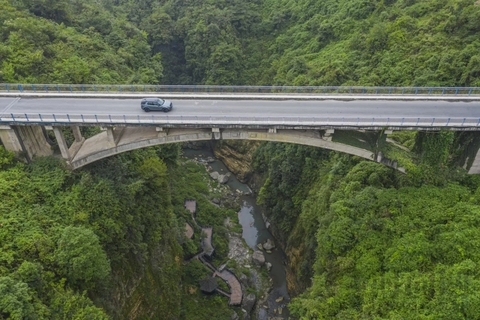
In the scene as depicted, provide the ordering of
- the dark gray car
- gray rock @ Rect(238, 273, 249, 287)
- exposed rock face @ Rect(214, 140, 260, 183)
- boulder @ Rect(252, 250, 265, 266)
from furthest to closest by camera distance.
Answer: exposed rock face @ Rect(214, 140, 260, 183) < boulder @ Rect(252, 250, 265, 266) < gray rock @ Rect(238, 273, 249, 287) < the dark gray car

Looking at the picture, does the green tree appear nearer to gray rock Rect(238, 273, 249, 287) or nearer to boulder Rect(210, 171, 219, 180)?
gray rock Rect(238, 273, 249, 287)

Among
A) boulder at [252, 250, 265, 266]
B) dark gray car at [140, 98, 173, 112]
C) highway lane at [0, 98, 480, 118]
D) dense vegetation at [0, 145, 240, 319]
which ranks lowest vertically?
boulder at [252, 250, 265, 266]

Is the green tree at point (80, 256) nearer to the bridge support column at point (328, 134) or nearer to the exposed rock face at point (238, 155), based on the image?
the bridge support column at point (328, 134)

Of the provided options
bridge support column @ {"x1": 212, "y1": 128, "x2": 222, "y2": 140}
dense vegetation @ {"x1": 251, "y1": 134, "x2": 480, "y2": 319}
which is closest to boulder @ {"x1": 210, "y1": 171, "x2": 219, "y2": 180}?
dense vegetation @ {"x1": 251, "y1": 134, "x2": 480, "y2": 319}

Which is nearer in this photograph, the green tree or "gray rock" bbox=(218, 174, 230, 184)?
the green tree

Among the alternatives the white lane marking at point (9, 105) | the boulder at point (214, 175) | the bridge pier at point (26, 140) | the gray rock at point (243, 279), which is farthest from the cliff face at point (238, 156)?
the white lane marking at point (9, 105)

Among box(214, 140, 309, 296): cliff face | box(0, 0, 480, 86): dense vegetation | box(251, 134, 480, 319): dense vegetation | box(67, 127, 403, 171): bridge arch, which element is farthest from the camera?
box(214, 140, 309, 296): cliff face

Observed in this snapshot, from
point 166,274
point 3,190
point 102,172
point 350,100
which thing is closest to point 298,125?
point 350,100

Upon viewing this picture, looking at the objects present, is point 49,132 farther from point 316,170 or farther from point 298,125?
point 316,170
